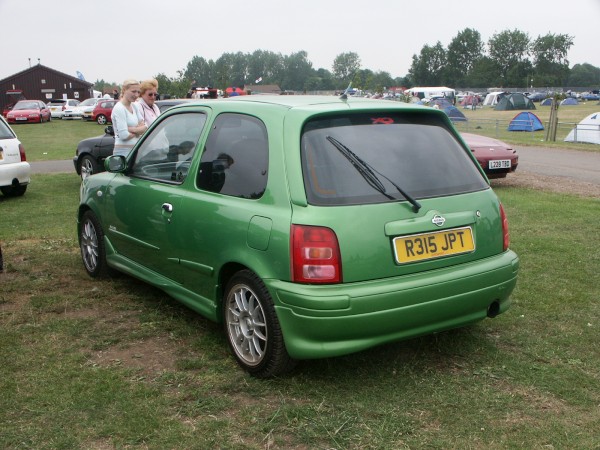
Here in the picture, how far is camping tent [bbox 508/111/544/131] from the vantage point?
27.1 m

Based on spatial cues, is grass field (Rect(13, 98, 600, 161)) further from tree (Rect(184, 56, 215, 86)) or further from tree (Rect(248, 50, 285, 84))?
tree (Rect(248, 50, 285, 84))

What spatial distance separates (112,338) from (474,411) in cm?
246

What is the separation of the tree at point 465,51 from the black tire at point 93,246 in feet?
487

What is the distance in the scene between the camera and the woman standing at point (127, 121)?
7715 millimetres

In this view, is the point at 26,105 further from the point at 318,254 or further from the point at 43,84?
the point at 318,254

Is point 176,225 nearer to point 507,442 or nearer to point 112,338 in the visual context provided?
point 112,338

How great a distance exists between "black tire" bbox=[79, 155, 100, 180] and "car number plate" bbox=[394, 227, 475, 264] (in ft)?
31.6

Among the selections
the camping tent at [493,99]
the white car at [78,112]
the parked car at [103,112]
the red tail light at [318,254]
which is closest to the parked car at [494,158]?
the red tail light at [318,254]

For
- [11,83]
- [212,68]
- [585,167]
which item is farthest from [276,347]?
[212,68]

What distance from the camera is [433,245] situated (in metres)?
3.61

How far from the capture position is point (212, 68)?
5728 inches

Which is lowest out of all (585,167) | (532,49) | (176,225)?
(585,167)

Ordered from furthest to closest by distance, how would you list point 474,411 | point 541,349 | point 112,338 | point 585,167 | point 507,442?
1. point 585,167
2. point 112,338
3. point 541,349
4. point 474,411
5. point 507,442

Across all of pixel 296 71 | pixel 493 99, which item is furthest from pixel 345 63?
pixel 493 99
